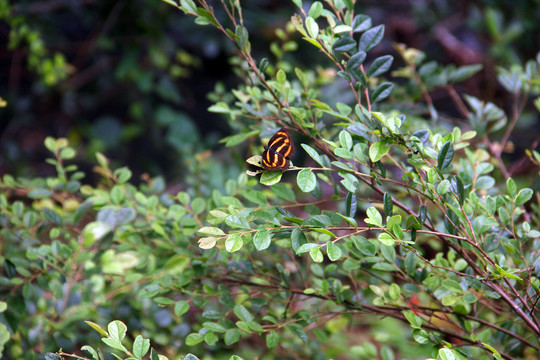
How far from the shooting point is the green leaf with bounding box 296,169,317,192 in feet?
2.02

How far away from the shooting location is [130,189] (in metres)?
1.03

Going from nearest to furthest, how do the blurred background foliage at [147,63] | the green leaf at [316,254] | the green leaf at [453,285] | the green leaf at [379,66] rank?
the green leaf at [316,254] → the green leaf at [453,285] → the green leaf at [379,66] → the blurred background foliage at [147,63]

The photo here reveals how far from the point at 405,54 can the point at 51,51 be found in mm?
1962

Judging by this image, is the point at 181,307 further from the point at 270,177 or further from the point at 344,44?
the point at 344,44

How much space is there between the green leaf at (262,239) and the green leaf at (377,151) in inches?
7.4

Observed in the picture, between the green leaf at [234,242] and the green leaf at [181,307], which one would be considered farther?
the green leaf at [181,307]

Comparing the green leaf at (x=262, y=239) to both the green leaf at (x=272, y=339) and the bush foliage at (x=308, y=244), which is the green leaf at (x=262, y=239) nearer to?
the bush foliage at (x=308, y=244)

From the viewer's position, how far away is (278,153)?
64cm

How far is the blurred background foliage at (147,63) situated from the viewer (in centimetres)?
217

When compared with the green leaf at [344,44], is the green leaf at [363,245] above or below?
below

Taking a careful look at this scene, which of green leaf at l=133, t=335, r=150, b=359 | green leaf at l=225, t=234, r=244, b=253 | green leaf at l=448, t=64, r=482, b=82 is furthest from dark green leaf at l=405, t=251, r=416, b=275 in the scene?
green leaf at l=448, t=64, r=482, b=82

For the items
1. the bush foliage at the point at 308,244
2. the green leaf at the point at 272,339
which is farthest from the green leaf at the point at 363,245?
the green leaf at the point at 272,339

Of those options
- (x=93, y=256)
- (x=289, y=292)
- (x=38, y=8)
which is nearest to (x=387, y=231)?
(x=289, y=292)

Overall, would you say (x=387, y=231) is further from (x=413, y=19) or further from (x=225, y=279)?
(x=413, y=19)
